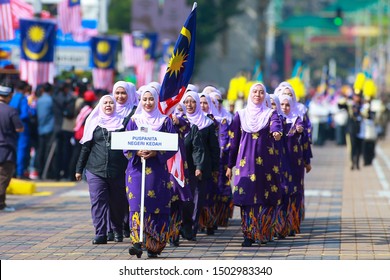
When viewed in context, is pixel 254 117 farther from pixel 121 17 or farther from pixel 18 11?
pixel 121 17

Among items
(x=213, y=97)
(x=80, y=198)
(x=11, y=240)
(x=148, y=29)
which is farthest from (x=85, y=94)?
(x=148, y=29)

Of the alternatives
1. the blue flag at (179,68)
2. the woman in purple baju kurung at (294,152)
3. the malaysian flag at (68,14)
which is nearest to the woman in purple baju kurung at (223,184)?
the woman in purple baju kurung at (294,152)

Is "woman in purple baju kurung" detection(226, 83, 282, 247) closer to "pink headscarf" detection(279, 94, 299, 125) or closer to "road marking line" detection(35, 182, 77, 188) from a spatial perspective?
"pink headscarf" detection(279, 94, 299, 125)

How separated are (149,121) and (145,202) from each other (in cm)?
81

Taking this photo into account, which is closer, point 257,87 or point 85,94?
point 257,87

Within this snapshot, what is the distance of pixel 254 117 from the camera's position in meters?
14.6

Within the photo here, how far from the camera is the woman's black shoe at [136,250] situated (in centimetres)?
1300

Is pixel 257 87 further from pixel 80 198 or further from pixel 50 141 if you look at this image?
pixel 50 141

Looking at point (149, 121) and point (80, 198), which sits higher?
point (149, 121)

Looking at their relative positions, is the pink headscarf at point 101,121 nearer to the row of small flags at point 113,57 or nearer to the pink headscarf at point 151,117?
the row of small flags at point 113,57

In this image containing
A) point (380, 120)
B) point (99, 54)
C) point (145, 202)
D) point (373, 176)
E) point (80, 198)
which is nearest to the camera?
point (145, 202)

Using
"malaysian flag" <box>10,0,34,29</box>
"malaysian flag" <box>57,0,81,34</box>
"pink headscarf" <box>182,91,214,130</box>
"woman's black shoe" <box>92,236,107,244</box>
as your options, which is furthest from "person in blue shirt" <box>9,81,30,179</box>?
"woman's black shoe" <box>92,236,107,244</box>

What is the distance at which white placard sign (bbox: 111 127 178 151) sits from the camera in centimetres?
1288

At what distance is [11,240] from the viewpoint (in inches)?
587
